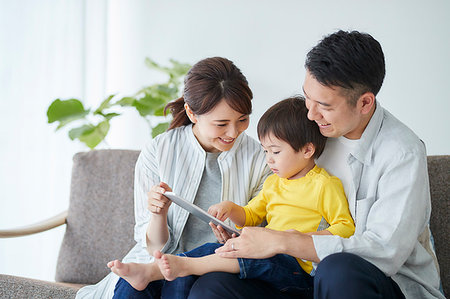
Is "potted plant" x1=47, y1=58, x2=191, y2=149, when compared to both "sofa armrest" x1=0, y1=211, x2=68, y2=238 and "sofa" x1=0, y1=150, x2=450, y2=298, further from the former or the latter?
"sofa armrest" x1=0, y1=211, x2=68, y2=238

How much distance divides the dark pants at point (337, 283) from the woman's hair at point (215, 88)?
21.5 inches

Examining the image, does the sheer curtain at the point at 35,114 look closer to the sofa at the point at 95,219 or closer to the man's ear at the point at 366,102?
the sofa at the point at 95,219

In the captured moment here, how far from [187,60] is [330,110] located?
1755 millimetres

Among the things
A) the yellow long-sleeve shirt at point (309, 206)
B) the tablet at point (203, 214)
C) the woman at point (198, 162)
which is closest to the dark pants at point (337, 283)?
the tablet at point (203, 214)

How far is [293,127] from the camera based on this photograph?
1.49 meters

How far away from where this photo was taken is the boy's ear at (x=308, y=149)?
151 centimetres

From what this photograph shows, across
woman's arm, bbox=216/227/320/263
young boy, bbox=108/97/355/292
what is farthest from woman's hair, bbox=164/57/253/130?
woman's arm, bbox=216/227/320/263

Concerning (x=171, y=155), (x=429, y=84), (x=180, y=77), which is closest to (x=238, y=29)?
(x=180, y=77)

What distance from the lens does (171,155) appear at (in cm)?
171

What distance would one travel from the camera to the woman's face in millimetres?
1558

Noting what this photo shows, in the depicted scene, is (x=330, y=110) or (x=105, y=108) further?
(x=105, y=108)

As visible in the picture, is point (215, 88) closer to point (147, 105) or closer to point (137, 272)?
point (137, 272)

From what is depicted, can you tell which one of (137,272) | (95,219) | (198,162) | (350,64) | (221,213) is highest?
(350,64)

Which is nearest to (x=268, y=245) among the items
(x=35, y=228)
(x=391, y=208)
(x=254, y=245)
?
(x=254, y=245)
